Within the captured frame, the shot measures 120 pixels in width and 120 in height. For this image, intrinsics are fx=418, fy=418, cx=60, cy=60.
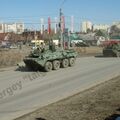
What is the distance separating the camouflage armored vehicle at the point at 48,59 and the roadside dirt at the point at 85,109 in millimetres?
12499

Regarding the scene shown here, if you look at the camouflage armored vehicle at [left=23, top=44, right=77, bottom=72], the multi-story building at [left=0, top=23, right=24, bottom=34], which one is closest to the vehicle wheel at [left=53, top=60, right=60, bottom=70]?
the camouflage armored vehicle at [left=23, top=44, right=77, bottom=72]

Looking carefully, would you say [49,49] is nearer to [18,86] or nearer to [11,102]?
[18,86]

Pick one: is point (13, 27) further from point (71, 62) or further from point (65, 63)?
point (65, 63)

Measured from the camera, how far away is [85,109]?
40.3 ft

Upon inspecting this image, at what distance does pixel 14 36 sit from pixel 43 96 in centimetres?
11863

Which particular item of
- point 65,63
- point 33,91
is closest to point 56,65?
point 65,63

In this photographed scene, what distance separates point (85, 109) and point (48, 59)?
16530mm

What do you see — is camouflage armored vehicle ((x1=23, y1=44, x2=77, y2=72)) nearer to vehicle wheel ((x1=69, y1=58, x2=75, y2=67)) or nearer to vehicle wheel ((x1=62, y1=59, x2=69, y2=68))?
vehicle wheel ((x1=62, y1=59, x2=69, y2=68))

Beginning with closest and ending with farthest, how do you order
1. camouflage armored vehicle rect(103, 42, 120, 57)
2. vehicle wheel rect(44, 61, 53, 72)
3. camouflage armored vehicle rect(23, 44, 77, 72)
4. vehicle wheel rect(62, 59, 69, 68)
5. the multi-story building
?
vehicle wheel rect(44, 61, 53, 72) → camouflage armored vehicle rect(23, 44, 77, 72) → vehicle wheel rect(62, 59, 69, 68) → camouflage armored vehicle rect(103, 42, 120, 57) → the multi-story building

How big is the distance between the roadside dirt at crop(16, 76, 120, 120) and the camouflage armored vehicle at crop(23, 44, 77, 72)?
41.0ft

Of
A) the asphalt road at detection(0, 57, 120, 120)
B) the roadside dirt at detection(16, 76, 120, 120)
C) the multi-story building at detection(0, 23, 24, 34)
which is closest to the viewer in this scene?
the roadside dirt at detection(16, 76, 120, 120)

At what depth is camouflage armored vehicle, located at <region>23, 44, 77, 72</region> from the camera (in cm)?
2819

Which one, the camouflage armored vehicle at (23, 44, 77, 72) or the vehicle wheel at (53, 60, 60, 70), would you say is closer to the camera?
the camouflage armored vehicle at (23, 44, 77, 72)

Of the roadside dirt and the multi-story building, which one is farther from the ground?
the multi-story building
